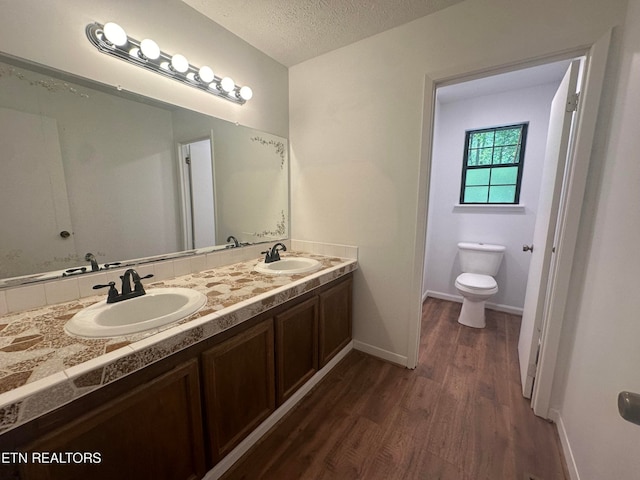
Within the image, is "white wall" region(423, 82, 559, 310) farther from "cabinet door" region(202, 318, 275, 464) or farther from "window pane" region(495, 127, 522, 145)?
"cabinet door" region(202, 318, 275, 464)

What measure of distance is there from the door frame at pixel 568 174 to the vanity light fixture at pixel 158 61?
1276 mm

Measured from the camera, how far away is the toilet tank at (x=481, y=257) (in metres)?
2.73

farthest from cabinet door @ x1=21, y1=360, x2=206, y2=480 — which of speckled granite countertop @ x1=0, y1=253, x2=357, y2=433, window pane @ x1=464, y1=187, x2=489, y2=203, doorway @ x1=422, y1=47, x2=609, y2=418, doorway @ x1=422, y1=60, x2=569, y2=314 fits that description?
window pane @ x1=464, y1=187, x2=489, y2=203

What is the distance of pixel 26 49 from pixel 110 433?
4.83 ft

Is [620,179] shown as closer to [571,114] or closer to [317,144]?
[571,114]

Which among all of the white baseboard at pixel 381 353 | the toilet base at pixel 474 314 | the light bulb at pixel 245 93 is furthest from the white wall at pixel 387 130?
the toilet base at pixel 474 314

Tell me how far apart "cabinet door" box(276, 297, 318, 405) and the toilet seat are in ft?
5.35

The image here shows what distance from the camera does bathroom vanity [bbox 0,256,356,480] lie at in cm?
69

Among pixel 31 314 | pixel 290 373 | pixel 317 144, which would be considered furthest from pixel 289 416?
pixel 317 144

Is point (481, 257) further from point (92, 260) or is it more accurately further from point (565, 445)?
point (92, 260)

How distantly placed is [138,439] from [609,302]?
1800mm

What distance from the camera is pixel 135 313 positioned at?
3.85 feet

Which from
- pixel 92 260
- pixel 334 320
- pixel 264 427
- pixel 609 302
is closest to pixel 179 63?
pixel 92 260

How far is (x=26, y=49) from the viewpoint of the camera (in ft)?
3.38
